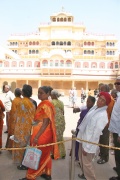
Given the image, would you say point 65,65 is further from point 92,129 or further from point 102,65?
point 92,129

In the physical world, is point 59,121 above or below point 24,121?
below

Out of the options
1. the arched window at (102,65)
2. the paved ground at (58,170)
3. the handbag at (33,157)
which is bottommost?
the paved ground at (58,170)

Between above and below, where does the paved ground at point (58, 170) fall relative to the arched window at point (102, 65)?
below

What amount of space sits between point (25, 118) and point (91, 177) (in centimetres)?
131

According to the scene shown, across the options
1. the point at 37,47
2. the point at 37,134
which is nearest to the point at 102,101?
the point at 37,134

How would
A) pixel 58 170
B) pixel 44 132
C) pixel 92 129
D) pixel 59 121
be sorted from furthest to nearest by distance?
pixel 59 121, pixel 58 170, pixel 44 132, pixel 92 129

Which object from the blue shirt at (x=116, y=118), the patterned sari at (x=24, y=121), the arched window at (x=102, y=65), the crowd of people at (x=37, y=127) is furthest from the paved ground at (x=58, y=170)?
the arched window at (x=102, y=65)

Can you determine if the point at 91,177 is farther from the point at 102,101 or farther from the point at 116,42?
the point at 116,42

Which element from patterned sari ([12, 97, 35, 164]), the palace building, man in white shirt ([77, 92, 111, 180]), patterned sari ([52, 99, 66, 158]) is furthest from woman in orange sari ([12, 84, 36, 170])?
the palace building

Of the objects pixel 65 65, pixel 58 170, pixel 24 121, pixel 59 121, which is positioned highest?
pixel 65 65

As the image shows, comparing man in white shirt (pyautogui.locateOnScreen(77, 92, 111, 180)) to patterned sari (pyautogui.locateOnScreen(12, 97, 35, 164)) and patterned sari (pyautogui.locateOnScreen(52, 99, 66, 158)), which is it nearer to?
patterned sari (pyautogui.locateOnScreen(12, 97, 35, 164))

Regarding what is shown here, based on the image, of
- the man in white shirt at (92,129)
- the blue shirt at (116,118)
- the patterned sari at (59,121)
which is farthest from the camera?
the patterned sari at (59,121)

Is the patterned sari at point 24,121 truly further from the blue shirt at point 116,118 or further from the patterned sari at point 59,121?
the blue shirt at point 116,118

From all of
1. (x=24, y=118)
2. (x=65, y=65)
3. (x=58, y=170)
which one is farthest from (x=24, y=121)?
(x=65, y=65)
